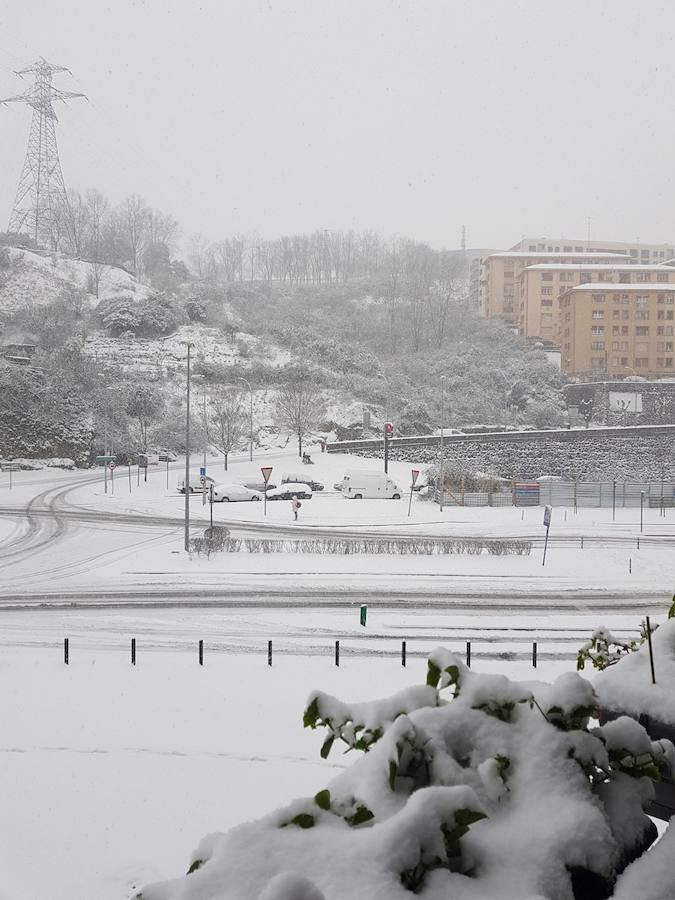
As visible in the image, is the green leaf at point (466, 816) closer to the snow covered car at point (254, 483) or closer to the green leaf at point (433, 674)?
the green leaf at point (433, 674)

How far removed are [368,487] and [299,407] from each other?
19.6m

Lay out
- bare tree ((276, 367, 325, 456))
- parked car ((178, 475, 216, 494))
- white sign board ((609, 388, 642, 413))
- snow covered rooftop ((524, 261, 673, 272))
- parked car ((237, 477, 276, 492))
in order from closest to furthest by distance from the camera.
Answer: parked car ((178, 475, 216, 494))
parked car ((237, 477, 276, 492))
bare tree ((276, 367, 325, 456))
white sign board ((609, 388, 642, 413))
snow covered rooftop ((524, 261, 673, 272))

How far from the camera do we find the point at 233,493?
43969 millimetres

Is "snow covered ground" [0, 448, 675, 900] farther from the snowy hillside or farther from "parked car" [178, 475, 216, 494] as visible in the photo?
the snowy hillside

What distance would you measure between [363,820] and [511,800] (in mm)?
464

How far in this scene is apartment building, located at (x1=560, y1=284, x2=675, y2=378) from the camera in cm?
7969

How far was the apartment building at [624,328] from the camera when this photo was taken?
7969 centimetres

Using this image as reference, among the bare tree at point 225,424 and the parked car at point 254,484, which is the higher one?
the bare tree at point 225,424

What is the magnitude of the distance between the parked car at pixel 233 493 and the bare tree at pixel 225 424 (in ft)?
39.6

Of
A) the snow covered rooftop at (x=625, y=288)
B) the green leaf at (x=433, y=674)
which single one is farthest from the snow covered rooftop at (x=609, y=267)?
the green leaf at (x=433, y=674)

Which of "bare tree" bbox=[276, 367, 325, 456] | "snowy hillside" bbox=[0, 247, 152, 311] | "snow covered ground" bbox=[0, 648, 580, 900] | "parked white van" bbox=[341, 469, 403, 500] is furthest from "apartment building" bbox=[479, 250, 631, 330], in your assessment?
"snow covered ground" bbox=[0, 648, 580, 900]

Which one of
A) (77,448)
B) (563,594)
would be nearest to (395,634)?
(563,594)

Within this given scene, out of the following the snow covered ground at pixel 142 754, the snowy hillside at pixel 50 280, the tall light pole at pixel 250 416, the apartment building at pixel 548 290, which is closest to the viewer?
the snow covered ground at pixel 142 754

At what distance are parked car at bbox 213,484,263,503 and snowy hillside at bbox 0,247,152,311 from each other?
160 feet
